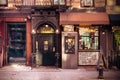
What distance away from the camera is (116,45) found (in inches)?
934

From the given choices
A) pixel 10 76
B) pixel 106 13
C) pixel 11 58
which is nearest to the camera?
pixel 10 76

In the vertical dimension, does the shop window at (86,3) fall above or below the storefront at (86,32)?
above

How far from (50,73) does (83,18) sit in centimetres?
490

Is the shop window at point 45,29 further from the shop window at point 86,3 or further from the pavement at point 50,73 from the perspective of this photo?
the shop window at point 86,3

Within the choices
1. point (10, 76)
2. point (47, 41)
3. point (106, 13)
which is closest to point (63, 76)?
point (10, 76)

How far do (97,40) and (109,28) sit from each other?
125cm

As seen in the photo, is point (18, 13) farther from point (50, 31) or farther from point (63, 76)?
point (63, 76)

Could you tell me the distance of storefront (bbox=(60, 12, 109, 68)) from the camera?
22688 mm

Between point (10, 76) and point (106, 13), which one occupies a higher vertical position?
point (106, 13)

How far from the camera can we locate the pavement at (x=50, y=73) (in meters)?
18.9

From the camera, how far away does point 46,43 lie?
23.8 m

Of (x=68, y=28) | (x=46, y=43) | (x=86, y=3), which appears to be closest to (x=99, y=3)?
(x=86, y=3)

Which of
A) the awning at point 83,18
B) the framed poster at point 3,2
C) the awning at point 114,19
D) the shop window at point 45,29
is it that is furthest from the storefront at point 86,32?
the framed poster at point 3,2

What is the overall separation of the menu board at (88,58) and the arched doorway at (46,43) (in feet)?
6.81
